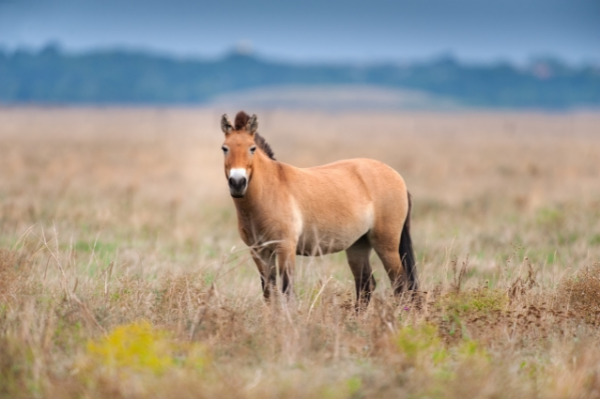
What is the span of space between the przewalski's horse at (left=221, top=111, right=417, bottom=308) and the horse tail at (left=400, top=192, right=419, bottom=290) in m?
0.01

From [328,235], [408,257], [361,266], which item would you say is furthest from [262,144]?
[408,257]

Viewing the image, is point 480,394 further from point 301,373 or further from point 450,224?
point 450,224

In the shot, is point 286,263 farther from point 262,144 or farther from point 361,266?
point 361,266

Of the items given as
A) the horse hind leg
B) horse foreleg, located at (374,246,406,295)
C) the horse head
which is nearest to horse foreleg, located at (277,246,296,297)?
the horse head

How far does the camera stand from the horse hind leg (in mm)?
8469

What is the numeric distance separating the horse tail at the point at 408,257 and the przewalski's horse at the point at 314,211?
11 mm

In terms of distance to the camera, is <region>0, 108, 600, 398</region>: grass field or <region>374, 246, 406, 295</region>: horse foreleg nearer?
<region>0, 108, 600, 398</region>: grass field

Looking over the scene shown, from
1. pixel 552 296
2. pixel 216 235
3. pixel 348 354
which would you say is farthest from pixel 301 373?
pixel 216 235

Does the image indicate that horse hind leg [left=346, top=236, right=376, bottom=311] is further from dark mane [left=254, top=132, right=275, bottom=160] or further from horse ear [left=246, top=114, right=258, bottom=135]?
horse ear [left=246, top=114, right=258, bottom=135]

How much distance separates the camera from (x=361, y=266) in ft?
28.2

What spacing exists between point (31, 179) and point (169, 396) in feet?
60.4

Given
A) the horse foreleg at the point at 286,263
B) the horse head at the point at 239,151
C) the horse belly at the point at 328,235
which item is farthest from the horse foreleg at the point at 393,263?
the horse head at the point at 239,151

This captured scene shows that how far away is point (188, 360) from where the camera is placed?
18.3 ft

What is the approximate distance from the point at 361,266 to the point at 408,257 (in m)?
0.53
